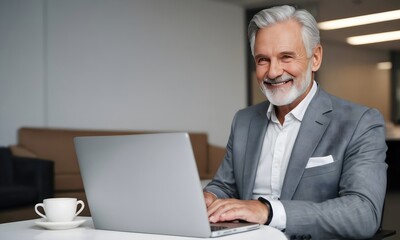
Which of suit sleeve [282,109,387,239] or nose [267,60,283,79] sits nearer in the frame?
suit sleeve [282,109,387,239]

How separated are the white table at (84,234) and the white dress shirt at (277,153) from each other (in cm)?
59

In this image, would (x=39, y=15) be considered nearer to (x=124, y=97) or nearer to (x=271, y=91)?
(x=124, y=97)

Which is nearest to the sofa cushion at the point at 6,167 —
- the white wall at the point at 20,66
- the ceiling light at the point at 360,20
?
the white wall at the point at 20,66

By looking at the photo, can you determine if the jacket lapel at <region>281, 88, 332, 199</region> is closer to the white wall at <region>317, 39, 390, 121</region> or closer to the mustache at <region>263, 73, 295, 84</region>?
the mustache at <region>263, 73, 295, 84</region>

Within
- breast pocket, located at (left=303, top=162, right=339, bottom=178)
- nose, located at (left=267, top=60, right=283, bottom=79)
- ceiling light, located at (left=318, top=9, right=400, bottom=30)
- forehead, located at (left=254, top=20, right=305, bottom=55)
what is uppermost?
ceiling light, located at (left=318, top=9, right=400, bottom=30)

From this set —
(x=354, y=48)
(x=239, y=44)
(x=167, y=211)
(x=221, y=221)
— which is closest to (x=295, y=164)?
(x=221, y=221)

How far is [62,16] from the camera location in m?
5.43

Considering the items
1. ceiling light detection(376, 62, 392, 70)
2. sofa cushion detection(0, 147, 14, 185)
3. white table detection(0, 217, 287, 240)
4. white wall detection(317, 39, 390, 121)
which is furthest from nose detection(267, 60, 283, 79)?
ceiling light detection(376, 62, 392, 70)

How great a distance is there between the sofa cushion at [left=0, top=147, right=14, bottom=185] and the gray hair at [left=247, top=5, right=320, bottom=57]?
3.31 m

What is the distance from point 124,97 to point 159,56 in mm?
676

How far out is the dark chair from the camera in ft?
14.8

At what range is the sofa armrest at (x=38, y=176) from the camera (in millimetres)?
4520

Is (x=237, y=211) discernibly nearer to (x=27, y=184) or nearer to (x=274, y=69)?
(x=274, y=69)

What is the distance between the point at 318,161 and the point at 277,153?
0.21m
